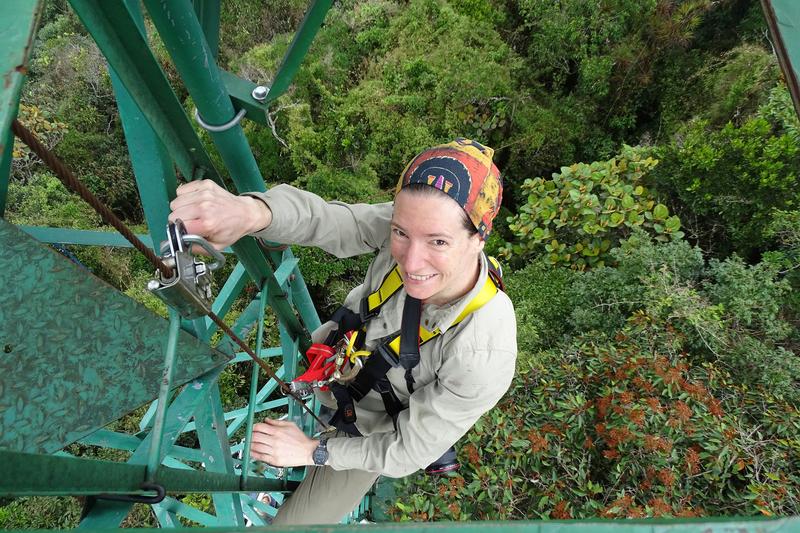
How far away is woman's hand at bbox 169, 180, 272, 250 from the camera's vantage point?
1.40 m

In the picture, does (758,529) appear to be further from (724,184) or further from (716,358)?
(724,184)

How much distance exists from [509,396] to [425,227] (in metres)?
3.20

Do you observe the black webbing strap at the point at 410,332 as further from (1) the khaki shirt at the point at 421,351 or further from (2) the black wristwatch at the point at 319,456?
(2) the black wristwatch at the point at 319,456

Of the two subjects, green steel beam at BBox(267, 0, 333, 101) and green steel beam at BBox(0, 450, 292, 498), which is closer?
green steel beam at BBox(0, 450, 292, 498)

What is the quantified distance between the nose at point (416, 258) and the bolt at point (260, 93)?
31.1 inches

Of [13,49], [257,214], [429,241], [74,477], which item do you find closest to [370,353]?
[429,241]

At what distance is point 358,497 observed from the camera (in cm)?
274

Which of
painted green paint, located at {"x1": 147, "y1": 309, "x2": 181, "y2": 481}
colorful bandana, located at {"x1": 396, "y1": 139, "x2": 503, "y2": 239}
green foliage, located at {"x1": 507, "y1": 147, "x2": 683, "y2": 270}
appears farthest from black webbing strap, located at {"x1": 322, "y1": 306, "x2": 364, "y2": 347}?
green foliage, located at {"x1": 507, "y1": 147, "x2": 683, "y2": 270}

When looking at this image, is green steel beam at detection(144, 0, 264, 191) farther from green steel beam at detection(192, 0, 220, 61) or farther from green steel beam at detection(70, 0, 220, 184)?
green steel beam at detection(192, 0, 220, 61)

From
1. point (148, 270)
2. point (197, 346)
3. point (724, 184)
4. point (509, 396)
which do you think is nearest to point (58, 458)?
point (197, 346)

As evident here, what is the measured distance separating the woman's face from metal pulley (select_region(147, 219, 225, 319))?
27.3 inches

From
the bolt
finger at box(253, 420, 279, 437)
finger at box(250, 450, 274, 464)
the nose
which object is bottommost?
finger at box(250, 450, 274, 464)

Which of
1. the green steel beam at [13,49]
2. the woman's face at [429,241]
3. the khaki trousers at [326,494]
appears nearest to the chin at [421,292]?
the woman's face at [429,241]

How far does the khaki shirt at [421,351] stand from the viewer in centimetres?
181
